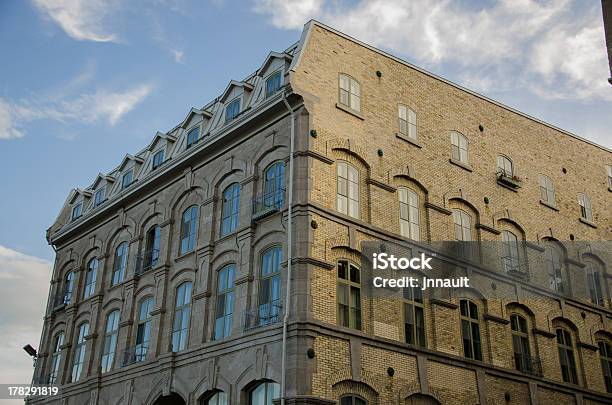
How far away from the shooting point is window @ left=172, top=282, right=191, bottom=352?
85.7 feet

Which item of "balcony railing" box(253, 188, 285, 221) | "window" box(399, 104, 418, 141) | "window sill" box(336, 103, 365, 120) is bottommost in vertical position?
"balcony railing" box(253, 188, 285, 221)

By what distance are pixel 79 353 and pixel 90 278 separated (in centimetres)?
356

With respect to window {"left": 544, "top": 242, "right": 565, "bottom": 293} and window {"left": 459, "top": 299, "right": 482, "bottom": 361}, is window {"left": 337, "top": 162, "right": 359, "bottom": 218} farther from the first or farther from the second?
window {"left": 544, "top": 242, "right": 565, "bottom": 293}

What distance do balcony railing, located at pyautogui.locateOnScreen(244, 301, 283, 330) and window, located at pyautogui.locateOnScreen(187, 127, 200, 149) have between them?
31.8ft

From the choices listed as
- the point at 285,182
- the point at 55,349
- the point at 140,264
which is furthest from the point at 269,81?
the point at 55,349

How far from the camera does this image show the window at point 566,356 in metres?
28.6

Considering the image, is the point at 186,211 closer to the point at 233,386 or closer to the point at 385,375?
the point at 233,386

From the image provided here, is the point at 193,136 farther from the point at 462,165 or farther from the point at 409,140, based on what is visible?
the point at 462,165

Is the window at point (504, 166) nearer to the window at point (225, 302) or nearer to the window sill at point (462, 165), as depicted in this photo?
the window sill at point (462, 165)

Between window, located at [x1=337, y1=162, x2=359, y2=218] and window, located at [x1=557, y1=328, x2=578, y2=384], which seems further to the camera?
window, located at [x1=557, y1=328, x2=578, y2=384]

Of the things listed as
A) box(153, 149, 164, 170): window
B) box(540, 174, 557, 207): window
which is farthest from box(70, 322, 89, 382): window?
box(540, 174, 557, 207): window

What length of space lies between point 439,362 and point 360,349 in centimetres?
364

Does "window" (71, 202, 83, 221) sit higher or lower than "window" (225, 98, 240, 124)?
higher

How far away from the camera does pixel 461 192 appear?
Result: 28.4 m
